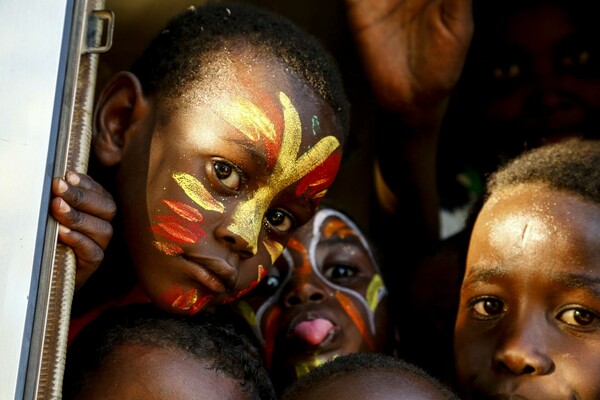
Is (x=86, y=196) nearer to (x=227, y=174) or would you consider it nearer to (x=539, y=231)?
(x=227, y=174)

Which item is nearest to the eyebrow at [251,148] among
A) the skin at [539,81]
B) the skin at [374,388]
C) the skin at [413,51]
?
the skin at [374,388]

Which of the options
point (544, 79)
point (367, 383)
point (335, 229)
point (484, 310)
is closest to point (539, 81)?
point (544, 79)

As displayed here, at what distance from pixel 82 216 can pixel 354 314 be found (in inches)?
32.2

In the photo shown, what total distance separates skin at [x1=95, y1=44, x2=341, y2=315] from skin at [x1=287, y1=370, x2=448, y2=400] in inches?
14.4

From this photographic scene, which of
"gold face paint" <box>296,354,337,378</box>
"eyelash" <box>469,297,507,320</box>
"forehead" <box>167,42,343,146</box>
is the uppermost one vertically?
"forehead" <box>167,42,343,146</box>

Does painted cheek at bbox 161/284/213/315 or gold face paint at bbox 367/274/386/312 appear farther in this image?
gold face paint at bbox 367/274/386/312

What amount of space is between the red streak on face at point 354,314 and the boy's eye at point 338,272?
0.19ft

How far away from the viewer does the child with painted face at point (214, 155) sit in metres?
1.57

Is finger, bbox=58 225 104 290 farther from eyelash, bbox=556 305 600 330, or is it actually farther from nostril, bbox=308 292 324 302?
eyelash, bbox=556 305 600 330

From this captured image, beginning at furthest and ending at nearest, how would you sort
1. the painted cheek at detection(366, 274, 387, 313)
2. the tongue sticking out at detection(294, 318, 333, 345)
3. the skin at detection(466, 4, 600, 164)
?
the skin at detection(466, 4, 600, 164) → the painted cheek at detection(366, 274, 387, 313) → the tongue sticking out at detection(294, 318, 333, 345)

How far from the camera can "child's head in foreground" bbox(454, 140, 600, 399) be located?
5.26 feet

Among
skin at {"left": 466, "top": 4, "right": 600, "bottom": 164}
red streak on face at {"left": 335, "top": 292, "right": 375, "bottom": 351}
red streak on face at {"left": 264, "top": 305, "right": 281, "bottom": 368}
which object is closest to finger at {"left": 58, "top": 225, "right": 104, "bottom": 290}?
red streak on face at {"left": 264, "top": 305, "right": 281, "bottom": 368}

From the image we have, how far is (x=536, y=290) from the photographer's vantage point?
1.69 meters

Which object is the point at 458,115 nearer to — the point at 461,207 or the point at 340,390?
the point at 461,207
